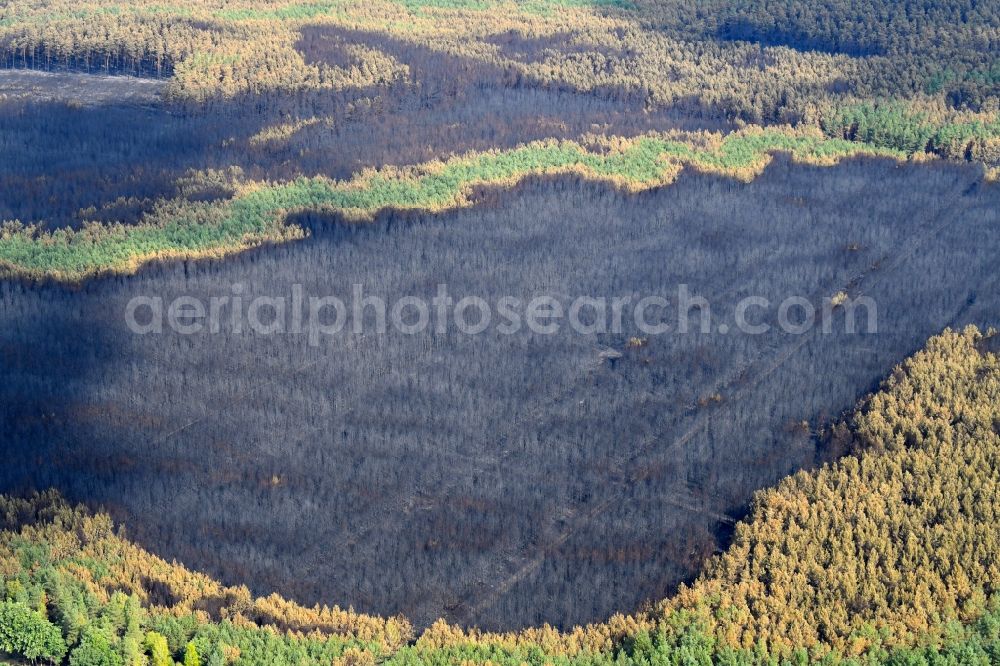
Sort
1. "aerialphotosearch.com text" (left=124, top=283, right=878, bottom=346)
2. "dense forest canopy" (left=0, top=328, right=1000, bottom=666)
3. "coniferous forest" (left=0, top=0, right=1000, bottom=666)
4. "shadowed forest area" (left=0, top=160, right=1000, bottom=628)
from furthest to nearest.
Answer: "aerialphotosearch.com text" (left=124, top=283, right=878, bottom=346) < "shadowed forest area" (left=0, top=160, right=1000, bottom=628) < "coniferous forest" (left=0, top=0, right=1000, bottom=666) < "dense forest canopy" (left=0, top=328, right=1000, bottom=666)

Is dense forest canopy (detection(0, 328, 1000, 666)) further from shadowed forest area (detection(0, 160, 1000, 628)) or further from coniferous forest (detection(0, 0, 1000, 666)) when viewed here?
shadowed forest area (detection(0, 160, 1000, 628))

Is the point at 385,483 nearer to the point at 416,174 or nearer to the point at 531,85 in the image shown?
the point at 416,174

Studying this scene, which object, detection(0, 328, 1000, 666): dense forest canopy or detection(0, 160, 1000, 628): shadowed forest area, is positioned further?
detection(0, 160, 1000, 628): shadowed forest area

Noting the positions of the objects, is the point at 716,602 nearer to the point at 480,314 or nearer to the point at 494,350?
the point at 494,350

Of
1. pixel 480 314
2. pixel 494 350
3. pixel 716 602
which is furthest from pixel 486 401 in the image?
pixel 716 602

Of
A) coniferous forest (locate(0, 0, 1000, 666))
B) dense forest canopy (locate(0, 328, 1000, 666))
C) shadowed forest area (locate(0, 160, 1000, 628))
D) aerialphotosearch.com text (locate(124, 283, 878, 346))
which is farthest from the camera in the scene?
aerialphotosearch.com text (locate(124, 283, 878, 346))

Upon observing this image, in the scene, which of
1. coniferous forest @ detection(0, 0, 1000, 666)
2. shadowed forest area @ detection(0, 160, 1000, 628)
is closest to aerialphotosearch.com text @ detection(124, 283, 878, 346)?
coniferous forest @ detection(0, 0, 1000, 666)
